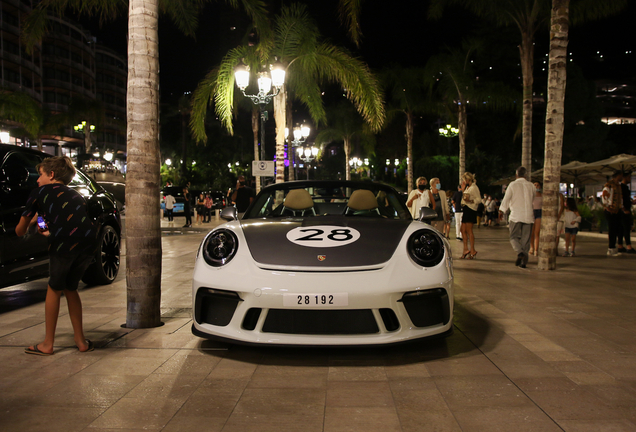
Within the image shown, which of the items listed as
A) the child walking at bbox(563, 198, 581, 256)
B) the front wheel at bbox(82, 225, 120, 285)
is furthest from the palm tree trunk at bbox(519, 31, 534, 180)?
the front wheel at bbox(82, 225, 120, 285)

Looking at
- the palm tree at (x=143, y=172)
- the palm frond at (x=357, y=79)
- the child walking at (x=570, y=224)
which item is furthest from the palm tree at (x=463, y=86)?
the palm tree at (x=143, y=172)

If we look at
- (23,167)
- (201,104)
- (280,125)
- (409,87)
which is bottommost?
(23,167)

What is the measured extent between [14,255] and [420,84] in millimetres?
29688

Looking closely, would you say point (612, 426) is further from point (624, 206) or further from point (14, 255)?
point (624, 206)

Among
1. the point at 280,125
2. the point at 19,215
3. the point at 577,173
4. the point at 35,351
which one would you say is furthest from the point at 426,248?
the point at 577,173

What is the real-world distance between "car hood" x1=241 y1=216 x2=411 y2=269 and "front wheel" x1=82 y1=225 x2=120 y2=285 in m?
3.79

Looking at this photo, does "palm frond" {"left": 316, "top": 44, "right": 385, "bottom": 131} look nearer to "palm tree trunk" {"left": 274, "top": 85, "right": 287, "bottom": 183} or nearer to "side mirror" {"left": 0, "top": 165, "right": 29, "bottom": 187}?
"palm tree trunk" {"left": 274, "top": 85, "right": 287, "bottom": 183}

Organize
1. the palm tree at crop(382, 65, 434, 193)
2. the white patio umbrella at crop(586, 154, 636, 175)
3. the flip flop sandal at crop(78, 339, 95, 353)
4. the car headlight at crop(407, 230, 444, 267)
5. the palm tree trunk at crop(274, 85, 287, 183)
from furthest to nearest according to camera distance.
Answer: the palm tree at crop(382, 65, 434, 193) < the palm tree trunk at crop(274, 85, 287, 183) < the white patio umbrella at crop(586, 154, 636, 175) < the flip flop sandal at crop(78, 339, 95, 353) < the car headlight at crop(407, 230, 444, 267)

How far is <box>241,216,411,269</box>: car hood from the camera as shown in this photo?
3609mm

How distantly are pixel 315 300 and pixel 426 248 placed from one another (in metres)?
0.97

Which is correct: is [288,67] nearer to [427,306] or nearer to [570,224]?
[570,224]

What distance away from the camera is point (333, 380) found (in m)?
3.36

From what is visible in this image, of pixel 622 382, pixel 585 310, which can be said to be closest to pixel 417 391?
pixel 622 382

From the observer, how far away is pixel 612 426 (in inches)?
103
